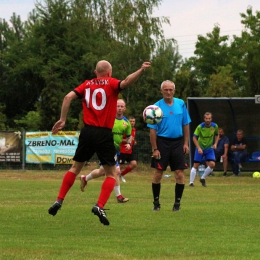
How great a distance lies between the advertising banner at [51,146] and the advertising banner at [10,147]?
0.37 metres

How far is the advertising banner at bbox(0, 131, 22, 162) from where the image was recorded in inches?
1256

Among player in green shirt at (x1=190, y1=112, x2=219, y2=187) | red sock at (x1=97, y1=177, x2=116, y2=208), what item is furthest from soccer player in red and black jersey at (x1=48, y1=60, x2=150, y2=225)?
player in green shirt at (x1=190, y1=112, x2=219, y2=187)

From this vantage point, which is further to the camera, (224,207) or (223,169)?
(223,169)

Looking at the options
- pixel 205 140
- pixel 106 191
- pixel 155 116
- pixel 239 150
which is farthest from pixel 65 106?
pixel 239 150

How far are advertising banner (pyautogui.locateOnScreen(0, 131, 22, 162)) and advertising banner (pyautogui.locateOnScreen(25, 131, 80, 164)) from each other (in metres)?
0.37

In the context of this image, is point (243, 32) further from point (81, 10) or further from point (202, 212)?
point (202, 212)

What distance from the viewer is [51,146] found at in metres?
31.7

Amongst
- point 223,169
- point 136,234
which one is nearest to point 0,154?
point 223,169

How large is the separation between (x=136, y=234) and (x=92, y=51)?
4936cm

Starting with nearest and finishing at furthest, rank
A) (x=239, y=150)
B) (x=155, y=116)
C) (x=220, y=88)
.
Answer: (x=155, y=116), (x=239, y=150), (x=220, y=88)

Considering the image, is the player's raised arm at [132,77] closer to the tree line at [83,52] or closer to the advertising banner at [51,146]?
the advertising banner at [51,146]

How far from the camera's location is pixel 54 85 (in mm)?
43812

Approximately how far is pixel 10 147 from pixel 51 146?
5.66 ft

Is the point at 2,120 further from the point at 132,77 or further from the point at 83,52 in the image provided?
the point at 132,77
